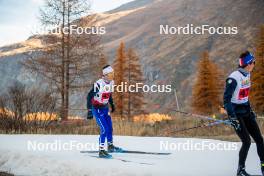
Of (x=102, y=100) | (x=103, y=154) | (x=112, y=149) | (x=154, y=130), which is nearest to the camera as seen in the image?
(x=103, y=154)

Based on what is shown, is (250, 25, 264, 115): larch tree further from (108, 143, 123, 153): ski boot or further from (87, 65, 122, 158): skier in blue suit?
(87, 65, 122, 158): skier in blue suit

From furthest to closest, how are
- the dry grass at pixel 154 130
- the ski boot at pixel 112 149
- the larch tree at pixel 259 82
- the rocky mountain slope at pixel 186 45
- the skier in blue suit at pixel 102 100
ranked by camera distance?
the rocky mountain slope at pixel 186 45
the larch tree at pixel 259 82
the dry grass at pixel 154 130
the ski boot at pixel 112 149
the skier in blue suit at pixel 102 100

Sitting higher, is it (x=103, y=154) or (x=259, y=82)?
(x=259, y=82)

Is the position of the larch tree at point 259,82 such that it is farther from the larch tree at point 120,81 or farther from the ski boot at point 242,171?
the ski boot at point 242,171

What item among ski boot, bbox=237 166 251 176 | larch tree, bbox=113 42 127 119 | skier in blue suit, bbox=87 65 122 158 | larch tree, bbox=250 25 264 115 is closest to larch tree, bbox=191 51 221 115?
larch tree, bbox=250 25 264 115

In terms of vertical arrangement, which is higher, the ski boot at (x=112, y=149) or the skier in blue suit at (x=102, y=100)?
the skier in blue suit at (x=102, y=100)

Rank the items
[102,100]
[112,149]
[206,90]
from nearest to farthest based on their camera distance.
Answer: [102,100]
[112,149]
[206,90]

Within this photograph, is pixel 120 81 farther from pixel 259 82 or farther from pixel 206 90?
pixel 259 82

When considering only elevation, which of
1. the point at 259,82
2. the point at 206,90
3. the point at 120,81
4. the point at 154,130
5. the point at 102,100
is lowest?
the point at 154,130

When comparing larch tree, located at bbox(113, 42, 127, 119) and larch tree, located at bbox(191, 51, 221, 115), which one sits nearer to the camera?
larch tree, located at bbox(113, 42, 127, 119)

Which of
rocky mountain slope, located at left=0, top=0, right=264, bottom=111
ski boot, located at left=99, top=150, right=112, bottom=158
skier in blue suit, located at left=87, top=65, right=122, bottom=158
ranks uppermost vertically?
rocky mountain slope, located at left=0, top=0, right=264, bottom=111

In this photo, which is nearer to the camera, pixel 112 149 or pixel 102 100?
pixel 102 100

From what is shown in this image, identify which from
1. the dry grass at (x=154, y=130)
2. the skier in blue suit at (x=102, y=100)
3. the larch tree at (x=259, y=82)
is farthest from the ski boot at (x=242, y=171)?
the larch tree at (x=259, y=82)

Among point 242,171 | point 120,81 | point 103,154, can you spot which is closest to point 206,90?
point 120,81
